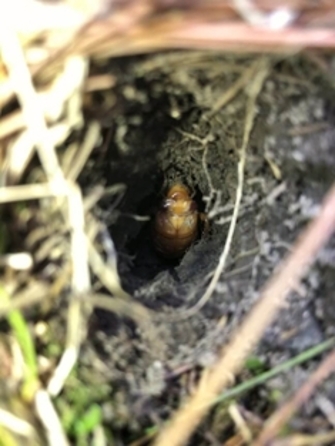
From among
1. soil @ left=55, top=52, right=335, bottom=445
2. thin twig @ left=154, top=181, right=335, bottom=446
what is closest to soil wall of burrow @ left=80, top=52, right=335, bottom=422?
soil @ left=55, top=52, right=335, bottom=445

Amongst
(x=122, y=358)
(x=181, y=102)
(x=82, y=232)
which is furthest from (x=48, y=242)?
(x=181, y=102)

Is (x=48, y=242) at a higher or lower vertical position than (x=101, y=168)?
lower

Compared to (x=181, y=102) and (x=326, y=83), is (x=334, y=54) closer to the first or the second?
(x=326, y=83)

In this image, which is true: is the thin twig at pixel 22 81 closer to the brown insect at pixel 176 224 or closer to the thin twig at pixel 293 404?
the thin twig at pixel 293 404

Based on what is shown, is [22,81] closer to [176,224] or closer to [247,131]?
[247,131]

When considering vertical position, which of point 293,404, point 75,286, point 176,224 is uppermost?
point 176,224

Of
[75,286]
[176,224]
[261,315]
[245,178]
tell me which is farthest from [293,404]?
[176,224]
